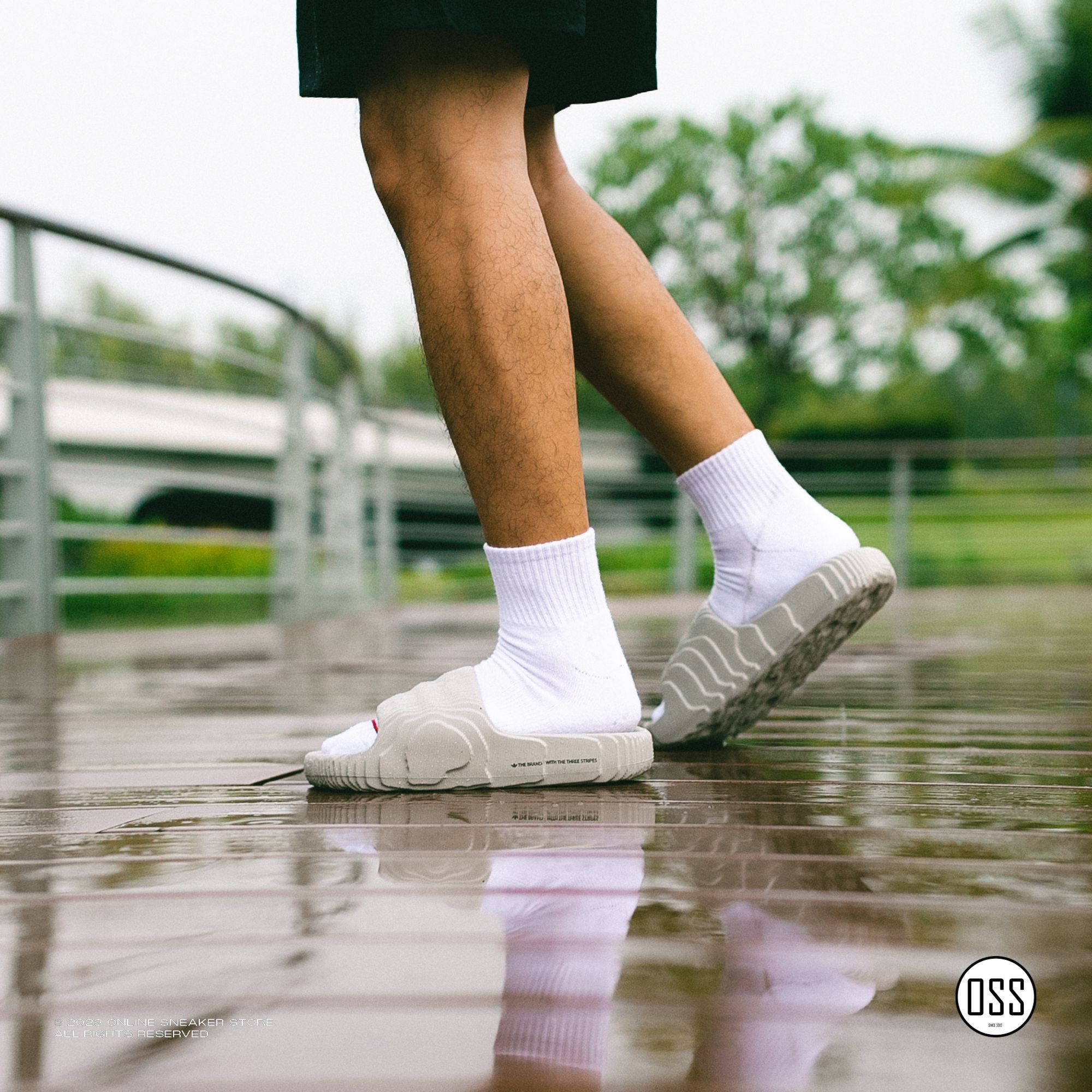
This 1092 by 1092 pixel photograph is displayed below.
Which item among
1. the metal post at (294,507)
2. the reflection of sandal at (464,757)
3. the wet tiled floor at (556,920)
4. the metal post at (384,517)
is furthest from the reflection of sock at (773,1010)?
the metal post at (384,517)

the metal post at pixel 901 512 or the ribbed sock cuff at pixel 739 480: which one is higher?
the metal post at pixel 901 512

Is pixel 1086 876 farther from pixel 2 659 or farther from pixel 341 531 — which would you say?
pixel 341 531

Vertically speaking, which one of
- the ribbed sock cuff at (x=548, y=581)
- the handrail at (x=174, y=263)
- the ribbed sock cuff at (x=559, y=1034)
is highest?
the handrail at (x=174, y=263)

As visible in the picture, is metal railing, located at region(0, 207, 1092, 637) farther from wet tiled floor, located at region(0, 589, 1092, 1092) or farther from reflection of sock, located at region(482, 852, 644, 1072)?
reflection of sock, located at region(482, 852, 644, 1072)

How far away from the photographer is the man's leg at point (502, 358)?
690 millimetres

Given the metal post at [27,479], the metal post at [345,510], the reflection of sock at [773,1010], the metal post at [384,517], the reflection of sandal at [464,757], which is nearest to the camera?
the reflection of sock at [773,1010]

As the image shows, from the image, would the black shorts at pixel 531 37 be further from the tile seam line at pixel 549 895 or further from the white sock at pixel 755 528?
the tile seam line at pixel 549 895

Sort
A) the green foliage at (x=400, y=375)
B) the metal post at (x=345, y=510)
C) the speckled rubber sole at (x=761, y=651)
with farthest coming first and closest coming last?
the green foliage at (x=400, y=375), the metal post at (x=345, y=510), the speckled rubber sole at (x=761, y=651)

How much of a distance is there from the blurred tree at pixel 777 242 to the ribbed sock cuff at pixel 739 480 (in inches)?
649

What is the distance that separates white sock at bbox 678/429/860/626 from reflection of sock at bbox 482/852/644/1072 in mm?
366

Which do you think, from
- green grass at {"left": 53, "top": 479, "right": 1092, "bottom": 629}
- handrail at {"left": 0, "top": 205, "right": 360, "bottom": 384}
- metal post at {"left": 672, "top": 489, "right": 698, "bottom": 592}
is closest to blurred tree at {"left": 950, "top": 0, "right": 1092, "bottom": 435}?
green grass at {"left": 53, "top": 479, "right": 1092, "bottom": 629}

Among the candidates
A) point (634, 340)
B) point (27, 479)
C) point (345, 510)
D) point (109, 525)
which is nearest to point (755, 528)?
point (634, 340)

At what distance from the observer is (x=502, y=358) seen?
0.69m

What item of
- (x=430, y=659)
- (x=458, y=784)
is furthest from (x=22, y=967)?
(x=430, y=659)
